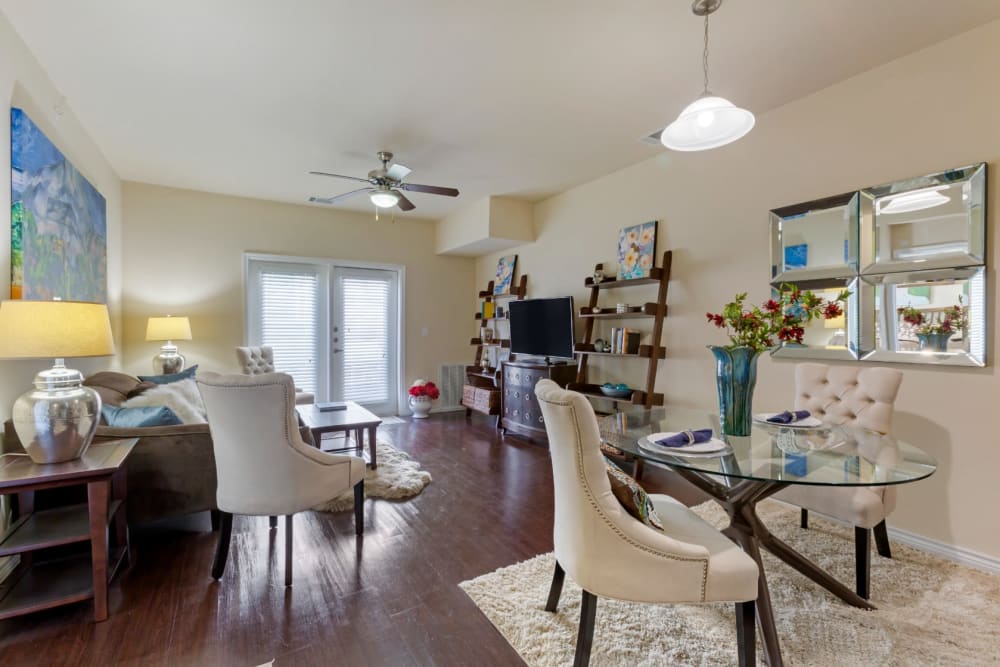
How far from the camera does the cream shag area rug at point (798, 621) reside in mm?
1662

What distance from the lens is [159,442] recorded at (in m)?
2.46

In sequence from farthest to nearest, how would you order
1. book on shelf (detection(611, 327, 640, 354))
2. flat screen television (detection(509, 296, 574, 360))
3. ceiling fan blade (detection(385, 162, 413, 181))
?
flat screen television (detection(509, 296, 574, 360)), book on shelf (detection(611, 327, 640, 354)), ceiling fan blade (detection(385, 162, 413, 181))

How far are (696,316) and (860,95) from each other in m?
1.70

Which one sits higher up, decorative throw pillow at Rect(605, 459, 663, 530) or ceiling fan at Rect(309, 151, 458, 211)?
ceiling fan at Rect(309, 151, 458, 211)

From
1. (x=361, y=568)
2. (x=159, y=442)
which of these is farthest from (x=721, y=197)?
(x=159, y=442)

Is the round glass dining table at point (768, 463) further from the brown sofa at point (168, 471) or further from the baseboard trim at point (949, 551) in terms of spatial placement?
the brown sofa at point (168, 471)

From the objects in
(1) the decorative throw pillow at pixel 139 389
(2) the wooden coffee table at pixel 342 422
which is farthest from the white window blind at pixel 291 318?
(1) the decorative throw pillow at pixel 139 389

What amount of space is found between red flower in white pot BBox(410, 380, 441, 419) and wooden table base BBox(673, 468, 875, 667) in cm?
444

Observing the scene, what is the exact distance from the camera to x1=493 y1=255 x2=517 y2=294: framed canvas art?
5.87m

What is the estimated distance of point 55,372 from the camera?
1.99 meters

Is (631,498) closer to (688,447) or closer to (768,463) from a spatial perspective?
(688,447)

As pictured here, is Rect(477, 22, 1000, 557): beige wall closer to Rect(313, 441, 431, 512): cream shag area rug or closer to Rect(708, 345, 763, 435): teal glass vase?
Rect(708, 345, 763, 435): teal glass vase

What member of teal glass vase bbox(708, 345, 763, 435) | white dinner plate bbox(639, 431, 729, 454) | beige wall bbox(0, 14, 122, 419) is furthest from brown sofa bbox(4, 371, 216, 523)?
teal glass vase bbox(708, 345, 763, 435)

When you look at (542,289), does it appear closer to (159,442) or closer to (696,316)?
(696,316)
